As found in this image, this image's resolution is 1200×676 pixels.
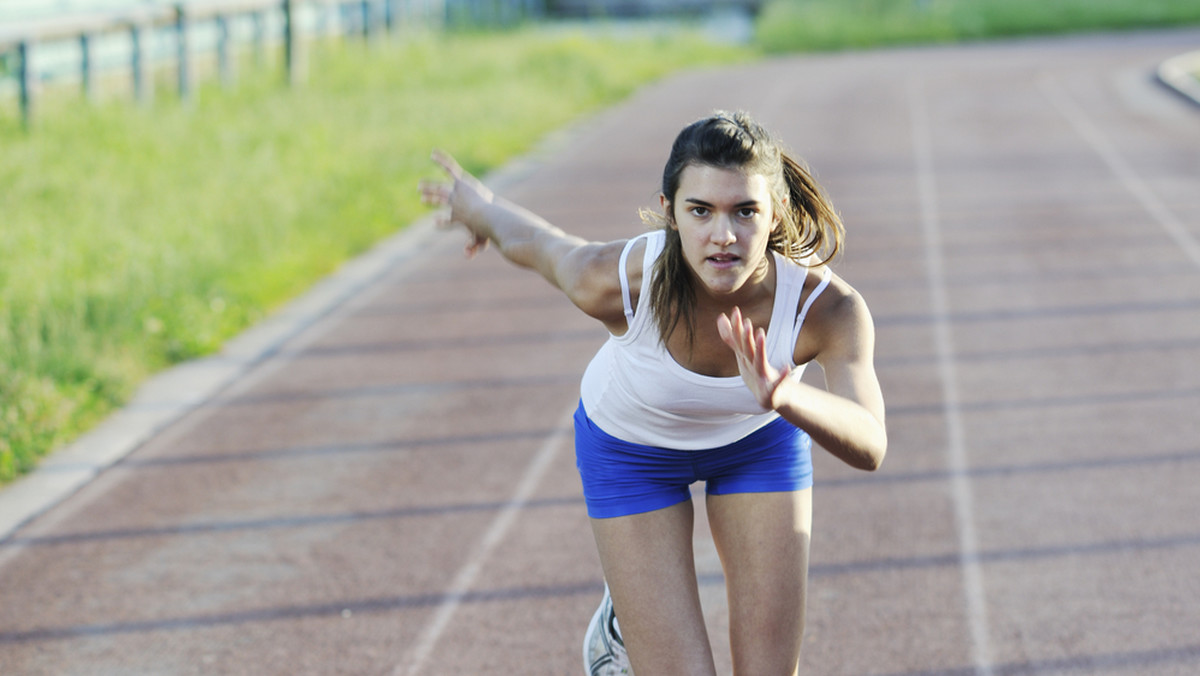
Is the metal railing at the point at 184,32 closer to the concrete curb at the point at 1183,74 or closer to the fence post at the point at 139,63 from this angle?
the fence post at the point at 139,63

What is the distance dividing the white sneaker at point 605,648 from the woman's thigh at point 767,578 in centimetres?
50

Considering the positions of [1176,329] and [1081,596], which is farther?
[1176,329]

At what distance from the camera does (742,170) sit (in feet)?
10.4

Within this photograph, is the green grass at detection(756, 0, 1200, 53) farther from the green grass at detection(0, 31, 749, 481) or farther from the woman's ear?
the woman's ear

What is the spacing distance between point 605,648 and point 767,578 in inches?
27.7

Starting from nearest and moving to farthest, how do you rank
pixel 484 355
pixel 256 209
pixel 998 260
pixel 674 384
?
1. pixel 674 384
2. pixel 484 355
3. pixel 998 260
4. pixel 256 209

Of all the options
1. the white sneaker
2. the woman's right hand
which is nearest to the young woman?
the white sneaker

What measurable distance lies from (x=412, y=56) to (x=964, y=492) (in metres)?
22.3

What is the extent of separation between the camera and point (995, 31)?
4222 centimetres

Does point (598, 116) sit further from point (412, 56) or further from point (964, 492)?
point (964, 492)

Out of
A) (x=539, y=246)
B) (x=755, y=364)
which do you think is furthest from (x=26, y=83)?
(x=755, y=364)

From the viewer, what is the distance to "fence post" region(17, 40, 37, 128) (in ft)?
51.2

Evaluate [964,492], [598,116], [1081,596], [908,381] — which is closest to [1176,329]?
[908,381]

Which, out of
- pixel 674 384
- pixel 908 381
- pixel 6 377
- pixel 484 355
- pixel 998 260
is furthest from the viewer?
pixel 998 260
